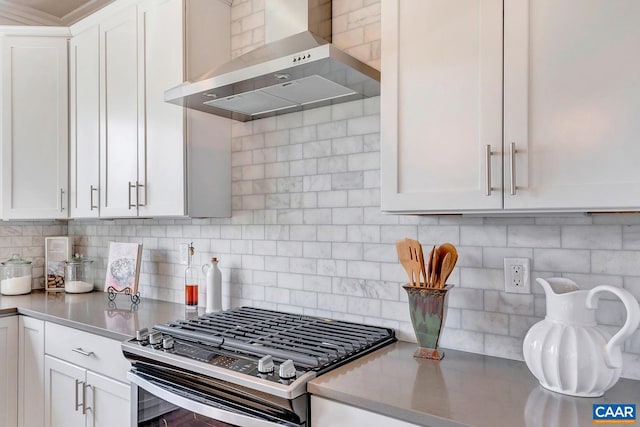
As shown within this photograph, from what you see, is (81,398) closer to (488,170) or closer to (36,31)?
(488,170)

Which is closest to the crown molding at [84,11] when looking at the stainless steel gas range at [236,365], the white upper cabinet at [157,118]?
the white upper cabinet at [157,118]

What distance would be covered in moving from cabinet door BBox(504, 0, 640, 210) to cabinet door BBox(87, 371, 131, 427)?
1.76 meters

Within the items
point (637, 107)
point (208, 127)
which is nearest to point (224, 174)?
point (208, 127)

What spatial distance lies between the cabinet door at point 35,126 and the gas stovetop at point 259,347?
1.57 meters

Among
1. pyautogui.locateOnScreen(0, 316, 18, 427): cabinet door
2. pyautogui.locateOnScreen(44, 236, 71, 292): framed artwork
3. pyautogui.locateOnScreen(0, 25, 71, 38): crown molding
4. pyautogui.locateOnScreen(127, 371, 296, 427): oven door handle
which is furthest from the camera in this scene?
pyautogui.locateOnScreen(44, 236, 71, 292): framed artwork

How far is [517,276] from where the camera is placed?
60.3 inches

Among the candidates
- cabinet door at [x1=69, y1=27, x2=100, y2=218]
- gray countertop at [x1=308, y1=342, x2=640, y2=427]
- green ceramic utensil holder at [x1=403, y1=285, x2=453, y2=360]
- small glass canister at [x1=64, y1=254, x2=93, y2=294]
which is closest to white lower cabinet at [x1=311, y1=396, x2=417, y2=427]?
gray countertop at [x1=308, y1=342, x2=640, y2=427]

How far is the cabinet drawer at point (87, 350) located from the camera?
77.3 inches

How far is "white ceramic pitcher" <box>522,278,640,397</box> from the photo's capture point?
1.16m

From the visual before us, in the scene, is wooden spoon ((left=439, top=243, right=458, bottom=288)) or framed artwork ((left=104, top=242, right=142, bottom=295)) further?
framed artwork ((left=104, top=242, right=142, bottom=295))

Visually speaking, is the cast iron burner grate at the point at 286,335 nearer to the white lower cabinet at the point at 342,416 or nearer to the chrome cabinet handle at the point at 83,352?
the white lower cabinet at the point at 342,416

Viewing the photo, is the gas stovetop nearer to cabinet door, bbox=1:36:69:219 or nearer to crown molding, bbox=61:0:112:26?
cabinet door, bbox=1:36:69:219

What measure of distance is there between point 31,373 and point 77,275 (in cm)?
77

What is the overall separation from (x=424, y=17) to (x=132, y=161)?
1.71m
